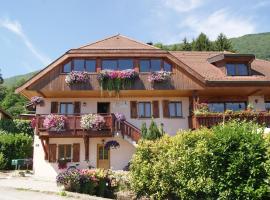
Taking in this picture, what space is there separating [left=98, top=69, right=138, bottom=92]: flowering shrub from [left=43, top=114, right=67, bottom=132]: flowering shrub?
351cm

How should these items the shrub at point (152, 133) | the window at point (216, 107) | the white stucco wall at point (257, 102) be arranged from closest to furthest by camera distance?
the shrub at point (152, 133) → the window at point (216, 107) → the white stucco wall at point (257, 102)

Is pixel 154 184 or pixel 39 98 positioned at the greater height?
pixel 39 98

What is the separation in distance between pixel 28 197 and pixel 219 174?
7.70 meters

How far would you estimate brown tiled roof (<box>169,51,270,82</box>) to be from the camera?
92.7 feet

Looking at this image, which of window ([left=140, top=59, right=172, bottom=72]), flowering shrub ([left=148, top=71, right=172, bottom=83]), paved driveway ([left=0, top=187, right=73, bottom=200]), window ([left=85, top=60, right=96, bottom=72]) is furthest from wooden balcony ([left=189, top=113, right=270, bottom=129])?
paved driveway ([left=0, top=187, right=73, bottom=200])

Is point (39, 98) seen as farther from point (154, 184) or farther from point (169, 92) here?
point (154, 184)

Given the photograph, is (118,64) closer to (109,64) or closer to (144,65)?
(109,64)

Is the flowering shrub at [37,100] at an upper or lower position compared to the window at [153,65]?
lower

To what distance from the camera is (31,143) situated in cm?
3275

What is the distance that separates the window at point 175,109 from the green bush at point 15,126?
1849 cm

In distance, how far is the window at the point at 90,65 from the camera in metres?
27.5

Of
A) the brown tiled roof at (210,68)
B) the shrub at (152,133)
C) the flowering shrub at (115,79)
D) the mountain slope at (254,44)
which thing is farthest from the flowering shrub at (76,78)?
the mountain slope at (254,44)

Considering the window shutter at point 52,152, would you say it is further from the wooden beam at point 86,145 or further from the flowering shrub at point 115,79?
the flowering shrub at point 115,79

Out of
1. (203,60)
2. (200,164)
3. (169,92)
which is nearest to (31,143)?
(169,92)
